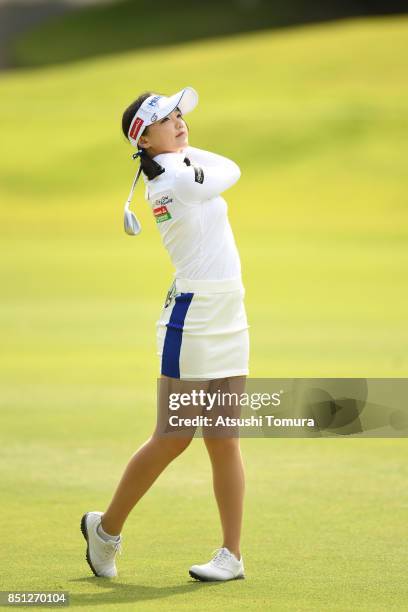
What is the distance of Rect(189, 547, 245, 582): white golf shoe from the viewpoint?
529cm

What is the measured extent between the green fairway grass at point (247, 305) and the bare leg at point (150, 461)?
254 mm

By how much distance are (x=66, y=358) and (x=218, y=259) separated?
785 centimetres

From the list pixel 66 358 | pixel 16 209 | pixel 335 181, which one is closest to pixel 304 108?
pixel 335 181

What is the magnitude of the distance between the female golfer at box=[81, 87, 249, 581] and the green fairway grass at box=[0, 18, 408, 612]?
0.78 feet

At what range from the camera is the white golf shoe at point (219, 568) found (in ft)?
17.3

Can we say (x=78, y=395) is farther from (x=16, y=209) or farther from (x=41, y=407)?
(x=16, y=209)

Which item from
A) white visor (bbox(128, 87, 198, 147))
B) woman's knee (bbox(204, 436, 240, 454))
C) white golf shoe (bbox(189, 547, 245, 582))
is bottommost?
white golf shoe (bbox(189, 547, 245, 582))

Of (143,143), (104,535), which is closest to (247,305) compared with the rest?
(143,143)

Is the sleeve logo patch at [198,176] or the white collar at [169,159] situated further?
the white collar at [169,159]

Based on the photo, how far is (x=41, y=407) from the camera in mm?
10000

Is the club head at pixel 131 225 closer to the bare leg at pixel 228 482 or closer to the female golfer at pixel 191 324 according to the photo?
the female golfer at pixel 191 324

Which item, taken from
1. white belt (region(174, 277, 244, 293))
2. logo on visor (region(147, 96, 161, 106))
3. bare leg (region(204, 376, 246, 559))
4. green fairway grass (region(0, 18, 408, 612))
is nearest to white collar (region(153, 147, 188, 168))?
logo on visor (region(147, 96, 161, 106))

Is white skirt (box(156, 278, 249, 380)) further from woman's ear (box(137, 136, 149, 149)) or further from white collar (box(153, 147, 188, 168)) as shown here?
woman's ear (box(137, 136, 149, 149))

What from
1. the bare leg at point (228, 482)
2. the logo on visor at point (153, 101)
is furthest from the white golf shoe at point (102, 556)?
the logo on visor at point (153, 101)
